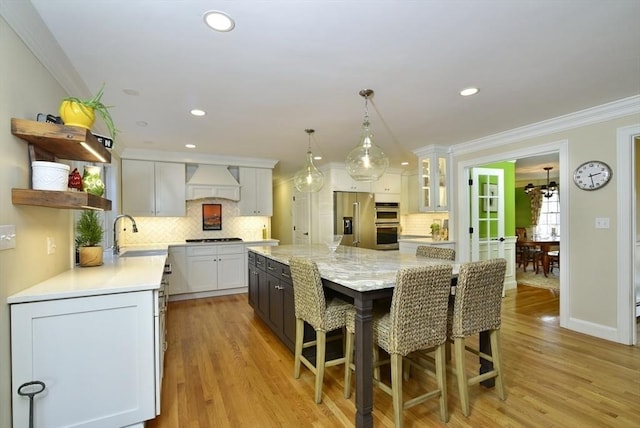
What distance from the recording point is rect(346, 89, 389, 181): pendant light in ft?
9.28

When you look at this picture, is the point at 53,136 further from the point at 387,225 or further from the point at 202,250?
the point at 387,225

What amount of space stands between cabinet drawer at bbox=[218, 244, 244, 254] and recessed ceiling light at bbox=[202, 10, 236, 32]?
3838 millimetres

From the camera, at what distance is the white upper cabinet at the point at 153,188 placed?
4.79m

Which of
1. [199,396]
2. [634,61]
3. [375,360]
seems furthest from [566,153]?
[199,396]

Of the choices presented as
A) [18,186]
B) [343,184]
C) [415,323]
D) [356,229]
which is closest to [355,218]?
[356,229]

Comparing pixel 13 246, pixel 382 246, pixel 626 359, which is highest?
pixel 13 246

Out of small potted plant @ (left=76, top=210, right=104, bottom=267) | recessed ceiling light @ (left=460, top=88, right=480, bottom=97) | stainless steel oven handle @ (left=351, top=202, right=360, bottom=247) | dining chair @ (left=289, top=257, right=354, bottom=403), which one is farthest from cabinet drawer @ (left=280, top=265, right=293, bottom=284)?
stainless steel oven handle @ (left=351, top=202, right=360, bottom=247)

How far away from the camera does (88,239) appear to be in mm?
2486

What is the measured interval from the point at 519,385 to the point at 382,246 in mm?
3899

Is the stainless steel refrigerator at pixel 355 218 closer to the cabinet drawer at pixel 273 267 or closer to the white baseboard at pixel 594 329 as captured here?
the cabinet drawer at pixel 273 267

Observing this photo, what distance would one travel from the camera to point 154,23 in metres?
1.74

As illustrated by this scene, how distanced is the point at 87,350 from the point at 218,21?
1911mm

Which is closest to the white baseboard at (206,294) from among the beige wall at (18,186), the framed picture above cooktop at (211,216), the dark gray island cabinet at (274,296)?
the framed picture above cooktop at (211,216)

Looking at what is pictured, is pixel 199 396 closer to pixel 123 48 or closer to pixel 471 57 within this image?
pixel 123 48
